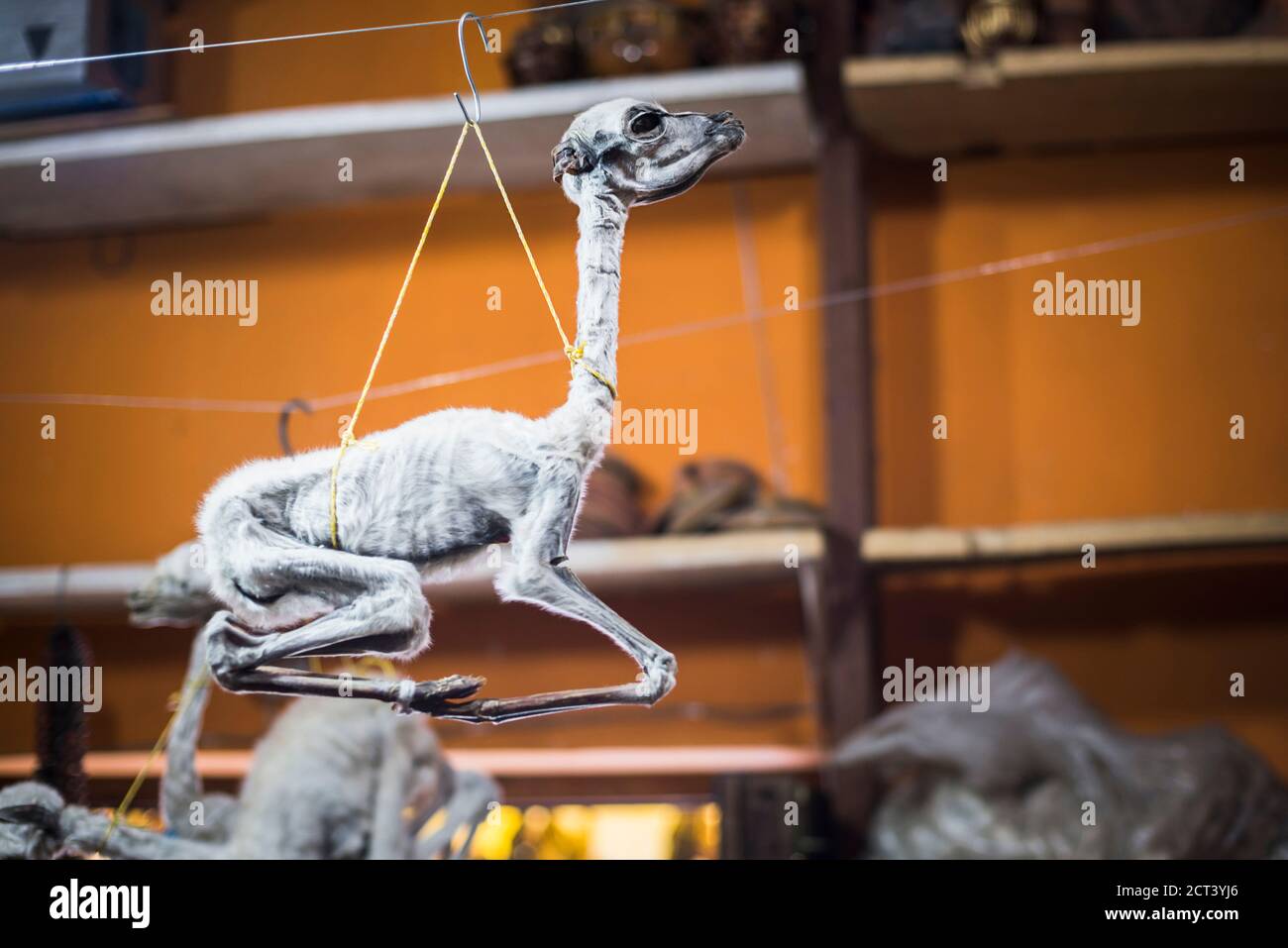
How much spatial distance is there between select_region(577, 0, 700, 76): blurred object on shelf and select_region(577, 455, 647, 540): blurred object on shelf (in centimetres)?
35

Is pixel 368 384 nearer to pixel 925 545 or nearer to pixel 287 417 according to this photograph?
pixel 287 417

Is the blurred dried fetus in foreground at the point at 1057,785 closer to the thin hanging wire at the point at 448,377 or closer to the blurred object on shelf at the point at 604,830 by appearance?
the blurred object on shelf at the point at 604,830

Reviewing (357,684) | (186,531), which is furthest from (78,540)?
(357,684)

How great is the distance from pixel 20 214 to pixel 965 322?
0.86 metres

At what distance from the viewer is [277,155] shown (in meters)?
1.15

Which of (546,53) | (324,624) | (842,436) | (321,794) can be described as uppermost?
(546,53)

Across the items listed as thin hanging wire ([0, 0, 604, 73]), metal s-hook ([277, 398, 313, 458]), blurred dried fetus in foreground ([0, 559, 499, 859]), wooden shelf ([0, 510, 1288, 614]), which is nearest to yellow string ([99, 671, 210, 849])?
blurred dried fetus in foreground ([0, 559, 499, 859])

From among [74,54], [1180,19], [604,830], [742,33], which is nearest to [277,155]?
[74,54]

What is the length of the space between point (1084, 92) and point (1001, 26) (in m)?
0.10

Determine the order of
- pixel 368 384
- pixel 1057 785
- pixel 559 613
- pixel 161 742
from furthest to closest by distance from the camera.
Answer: pixel 1057 785 → pixel 161 742 → pixel 368 384 → pixel 559 613

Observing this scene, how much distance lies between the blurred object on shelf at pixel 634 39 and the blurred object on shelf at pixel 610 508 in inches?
13.8

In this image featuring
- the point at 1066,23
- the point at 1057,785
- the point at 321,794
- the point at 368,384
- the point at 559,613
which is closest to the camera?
the point at 559,613

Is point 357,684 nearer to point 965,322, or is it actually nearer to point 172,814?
point 172,814

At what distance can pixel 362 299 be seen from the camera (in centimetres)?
97
